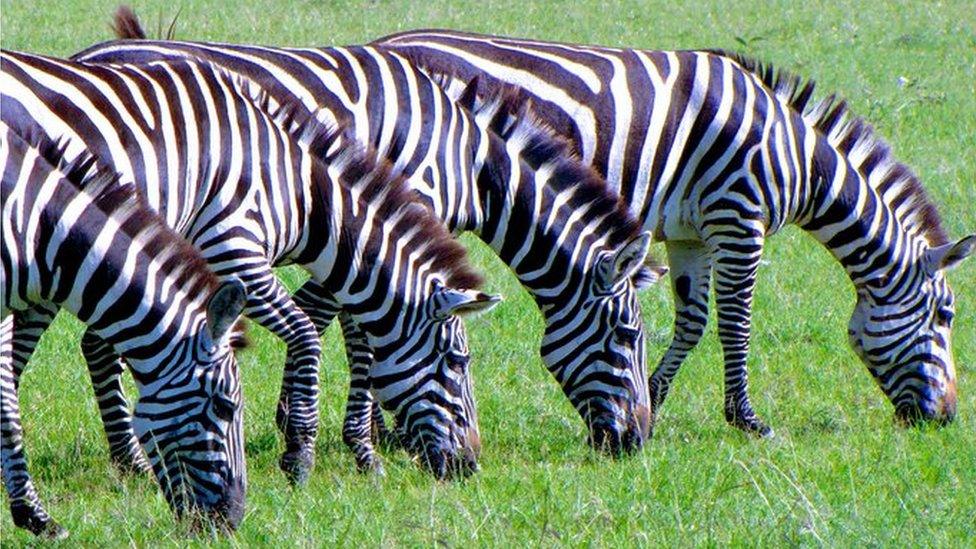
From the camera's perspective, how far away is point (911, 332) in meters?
8.83

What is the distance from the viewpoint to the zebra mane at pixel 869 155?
911cm

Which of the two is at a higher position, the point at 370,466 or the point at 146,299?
the point at 146,299

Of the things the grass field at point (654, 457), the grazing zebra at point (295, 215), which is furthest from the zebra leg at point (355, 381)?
the grazing zebra at point (295, 215)

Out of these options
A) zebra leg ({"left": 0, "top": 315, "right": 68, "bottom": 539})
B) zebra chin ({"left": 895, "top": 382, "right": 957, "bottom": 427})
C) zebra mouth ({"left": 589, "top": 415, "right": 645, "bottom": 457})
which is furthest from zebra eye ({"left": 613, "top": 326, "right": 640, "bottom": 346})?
zebra leg ({"left": 0, "top": 315, "right": 68, "bottom": 539})

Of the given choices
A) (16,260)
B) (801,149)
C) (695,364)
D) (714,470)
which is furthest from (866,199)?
(16,260)

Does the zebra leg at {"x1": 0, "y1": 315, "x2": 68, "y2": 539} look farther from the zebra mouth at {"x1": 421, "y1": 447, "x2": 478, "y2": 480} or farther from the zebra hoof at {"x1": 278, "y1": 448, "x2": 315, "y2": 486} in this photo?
the zebra mouth at {"x1": 421, "y1": 447, "x2": 478, "y2": 480}

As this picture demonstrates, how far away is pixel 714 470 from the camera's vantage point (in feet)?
21.9

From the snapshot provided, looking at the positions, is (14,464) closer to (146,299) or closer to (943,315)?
(146,299)

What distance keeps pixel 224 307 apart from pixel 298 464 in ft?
6.66

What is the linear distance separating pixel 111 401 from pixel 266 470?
0.87 m

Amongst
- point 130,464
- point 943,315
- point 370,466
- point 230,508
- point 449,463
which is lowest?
point 130,464

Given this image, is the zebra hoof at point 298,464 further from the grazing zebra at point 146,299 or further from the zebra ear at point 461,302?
the grazing zebra at point 146,299

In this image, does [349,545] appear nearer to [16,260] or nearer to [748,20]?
[16,260]

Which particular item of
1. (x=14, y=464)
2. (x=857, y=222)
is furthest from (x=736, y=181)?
(x=14, y=464)
